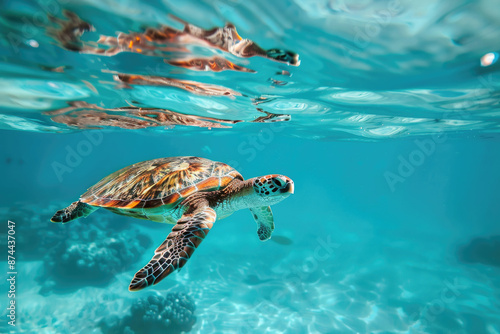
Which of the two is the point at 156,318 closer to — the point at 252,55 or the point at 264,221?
the point at 264,221

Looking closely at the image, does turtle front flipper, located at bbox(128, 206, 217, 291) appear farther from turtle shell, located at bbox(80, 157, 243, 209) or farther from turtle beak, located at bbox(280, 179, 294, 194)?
turtle beak, located at bbox(280, 179, 294, 194)

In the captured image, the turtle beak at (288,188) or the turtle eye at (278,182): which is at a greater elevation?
the turtle eye at (278,182)

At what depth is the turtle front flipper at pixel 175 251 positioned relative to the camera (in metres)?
2.53

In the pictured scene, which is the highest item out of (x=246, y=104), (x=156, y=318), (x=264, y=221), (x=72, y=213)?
(x=246, y=104)

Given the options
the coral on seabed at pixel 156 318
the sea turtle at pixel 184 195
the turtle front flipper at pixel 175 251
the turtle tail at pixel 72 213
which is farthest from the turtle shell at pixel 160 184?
the coral on seabed at pixel 156 318

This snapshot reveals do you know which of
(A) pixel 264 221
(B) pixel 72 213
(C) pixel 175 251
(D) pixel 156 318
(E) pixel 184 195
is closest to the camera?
(C) pixel 175 251

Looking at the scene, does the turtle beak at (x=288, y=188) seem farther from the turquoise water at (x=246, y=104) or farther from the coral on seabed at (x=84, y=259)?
the coral on seabed at (x=84, y=259)

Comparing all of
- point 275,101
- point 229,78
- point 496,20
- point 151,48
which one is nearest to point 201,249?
point 275,101

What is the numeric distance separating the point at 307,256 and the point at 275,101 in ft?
32.5

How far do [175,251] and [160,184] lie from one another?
1832mm

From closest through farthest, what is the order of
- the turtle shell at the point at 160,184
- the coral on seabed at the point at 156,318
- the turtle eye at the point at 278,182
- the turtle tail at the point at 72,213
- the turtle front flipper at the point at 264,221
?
the turtle eye at the point at 278,182
the turtle shell at the point at 160,184
the turtle tail at the point at 72,213
the turtle front flipper at the point at 264,221
the coral on seabed at the point at 156,318

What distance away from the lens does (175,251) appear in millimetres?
2857

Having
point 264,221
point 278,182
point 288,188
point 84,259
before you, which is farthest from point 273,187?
point 84,259

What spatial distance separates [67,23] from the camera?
14.2ft
